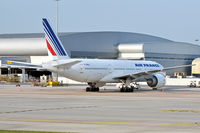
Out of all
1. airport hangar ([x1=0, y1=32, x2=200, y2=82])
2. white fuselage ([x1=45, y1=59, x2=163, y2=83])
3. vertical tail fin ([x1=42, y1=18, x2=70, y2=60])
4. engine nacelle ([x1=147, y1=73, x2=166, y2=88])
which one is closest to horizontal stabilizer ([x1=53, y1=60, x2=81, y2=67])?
white fuselage ([x1=45, y1=59, x2=163, y2=83])

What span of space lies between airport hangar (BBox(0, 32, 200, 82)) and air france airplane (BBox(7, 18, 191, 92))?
4004 centimetres

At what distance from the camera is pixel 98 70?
164 feet

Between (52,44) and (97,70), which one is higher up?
(52,44)

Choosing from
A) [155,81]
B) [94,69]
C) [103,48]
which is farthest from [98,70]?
[103,48]

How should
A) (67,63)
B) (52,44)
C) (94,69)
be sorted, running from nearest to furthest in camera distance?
(67,63), (52,44), (94,69)

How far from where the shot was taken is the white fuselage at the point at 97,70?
4734 cm

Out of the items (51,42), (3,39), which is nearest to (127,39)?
(3,39)

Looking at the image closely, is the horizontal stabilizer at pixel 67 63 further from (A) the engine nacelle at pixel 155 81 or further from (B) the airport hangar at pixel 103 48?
(B) the airport hangar at pixel 103 48

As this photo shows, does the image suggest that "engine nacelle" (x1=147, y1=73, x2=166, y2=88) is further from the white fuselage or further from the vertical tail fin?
the vertical tail fin

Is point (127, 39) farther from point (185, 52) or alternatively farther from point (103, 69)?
point (103, 69)

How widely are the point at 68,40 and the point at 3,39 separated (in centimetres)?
1386

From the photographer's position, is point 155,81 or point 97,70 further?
point 155,81

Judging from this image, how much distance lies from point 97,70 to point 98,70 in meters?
0.17

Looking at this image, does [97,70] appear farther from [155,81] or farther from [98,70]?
[155,81]
